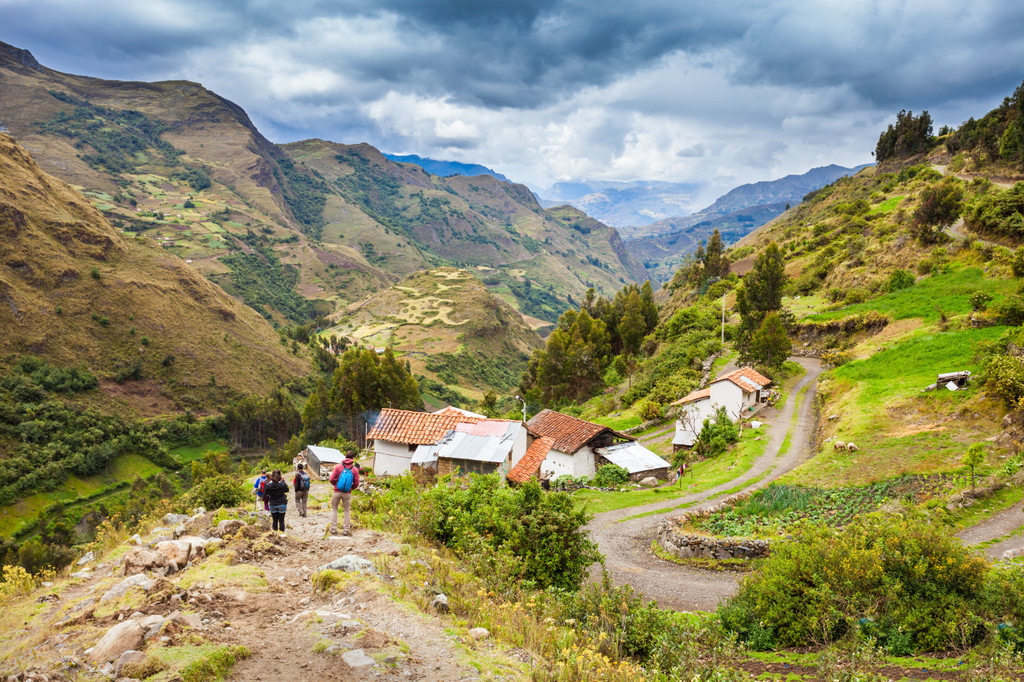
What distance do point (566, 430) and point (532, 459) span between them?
10.4ft

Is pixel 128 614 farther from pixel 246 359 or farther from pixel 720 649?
pixel 246 359

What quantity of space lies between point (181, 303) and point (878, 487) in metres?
103

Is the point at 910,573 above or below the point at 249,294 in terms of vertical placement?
below

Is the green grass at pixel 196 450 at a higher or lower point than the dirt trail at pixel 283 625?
lower

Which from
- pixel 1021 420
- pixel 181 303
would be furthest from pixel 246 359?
pixel 1021 420

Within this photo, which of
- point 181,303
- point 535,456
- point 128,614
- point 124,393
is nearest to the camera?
point 128,614

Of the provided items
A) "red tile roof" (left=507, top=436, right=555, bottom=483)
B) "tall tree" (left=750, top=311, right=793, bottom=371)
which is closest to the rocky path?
"red tile roof" (left=507, top=436, right=555, bottom=483)

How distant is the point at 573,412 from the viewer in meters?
50.7

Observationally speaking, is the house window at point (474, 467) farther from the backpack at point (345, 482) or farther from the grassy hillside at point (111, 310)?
the grassy hillside at point (111, 310)

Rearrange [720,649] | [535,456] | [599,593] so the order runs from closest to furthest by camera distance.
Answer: [720,649], [599,593], [535,456]

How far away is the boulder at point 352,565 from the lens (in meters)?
9.20

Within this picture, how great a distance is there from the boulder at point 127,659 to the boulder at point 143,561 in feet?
12.6

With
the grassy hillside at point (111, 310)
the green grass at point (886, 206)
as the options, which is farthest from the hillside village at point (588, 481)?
the green grass at point (886, 206)

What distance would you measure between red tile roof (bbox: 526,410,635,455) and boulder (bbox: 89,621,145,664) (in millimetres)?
24258
